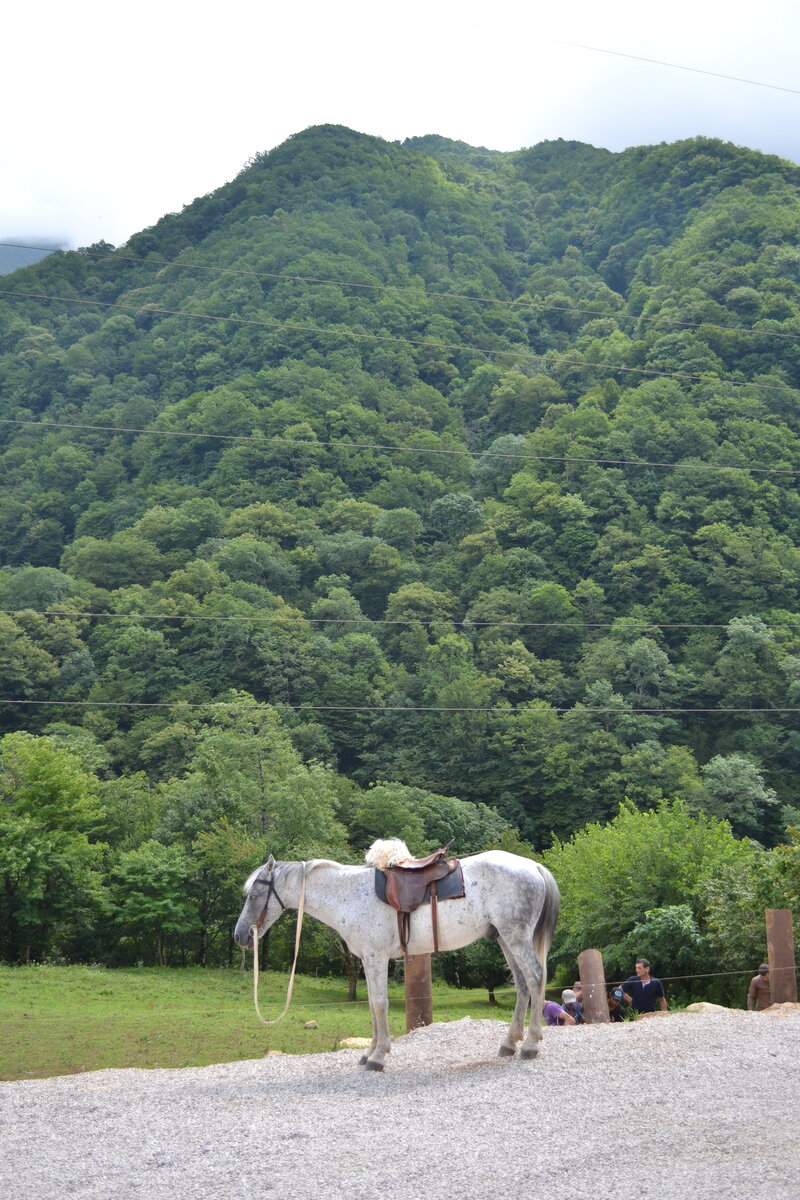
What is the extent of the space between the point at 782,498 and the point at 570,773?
33701mm

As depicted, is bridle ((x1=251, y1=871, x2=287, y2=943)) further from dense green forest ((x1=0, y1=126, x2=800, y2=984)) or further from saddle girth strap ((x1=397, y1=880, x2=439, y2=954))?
dense green forest ((x1=0, y1=126, x2=800, y2=984))

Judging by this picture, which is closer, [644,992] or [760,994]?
[644,992]

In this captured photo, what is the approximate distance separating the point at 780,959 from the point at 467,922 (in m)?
5.48

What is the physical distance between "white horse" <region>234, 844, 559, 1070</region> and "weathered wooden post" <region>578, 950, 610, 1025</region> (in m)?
2.74

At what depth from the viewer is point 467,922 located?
453 inches

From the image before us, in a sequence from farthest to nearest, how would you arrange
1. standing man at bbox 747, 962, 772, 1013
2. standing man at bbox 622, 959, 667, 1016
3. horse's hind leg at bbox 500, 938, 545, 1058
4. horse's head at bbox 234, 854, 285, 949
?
standing man at bbox 747, 962, 772, 1013 → standing man at bbox 622, 959, 667, 1016 → horse's head at bbox 234, 854, 285, 949 → horse's hind leg at bbox 500, 938, 545, 1058

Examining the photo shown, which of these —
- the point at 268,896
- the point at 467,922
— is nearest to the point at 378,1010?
the point at 467,922

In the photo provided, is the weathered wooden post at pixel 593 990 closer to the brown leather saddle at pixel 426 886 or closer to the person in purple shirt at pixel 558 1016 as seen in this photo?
the person in purple shirt at pixel 558 1016

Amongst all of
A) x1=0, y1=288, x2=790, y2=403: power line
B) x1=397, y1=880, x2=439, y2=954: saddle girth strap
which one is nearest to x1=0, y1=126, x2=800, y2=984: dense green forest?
x1=0, y1=288, x2=790, y2=403: power line

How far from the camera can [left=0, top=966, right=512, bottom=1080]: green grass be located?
15898mm

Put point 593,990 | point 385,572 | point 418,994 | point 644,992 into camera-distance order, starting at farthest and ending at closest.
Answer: point 385,572 → point 644,992 → point 593,990 → point 418,994

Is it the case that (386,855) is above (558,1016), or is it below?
above

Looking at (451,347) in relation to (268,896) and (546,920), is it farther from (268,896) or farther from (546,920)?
(546,920)

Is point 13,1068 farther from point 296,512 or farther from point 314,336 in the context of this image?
point 314,336
